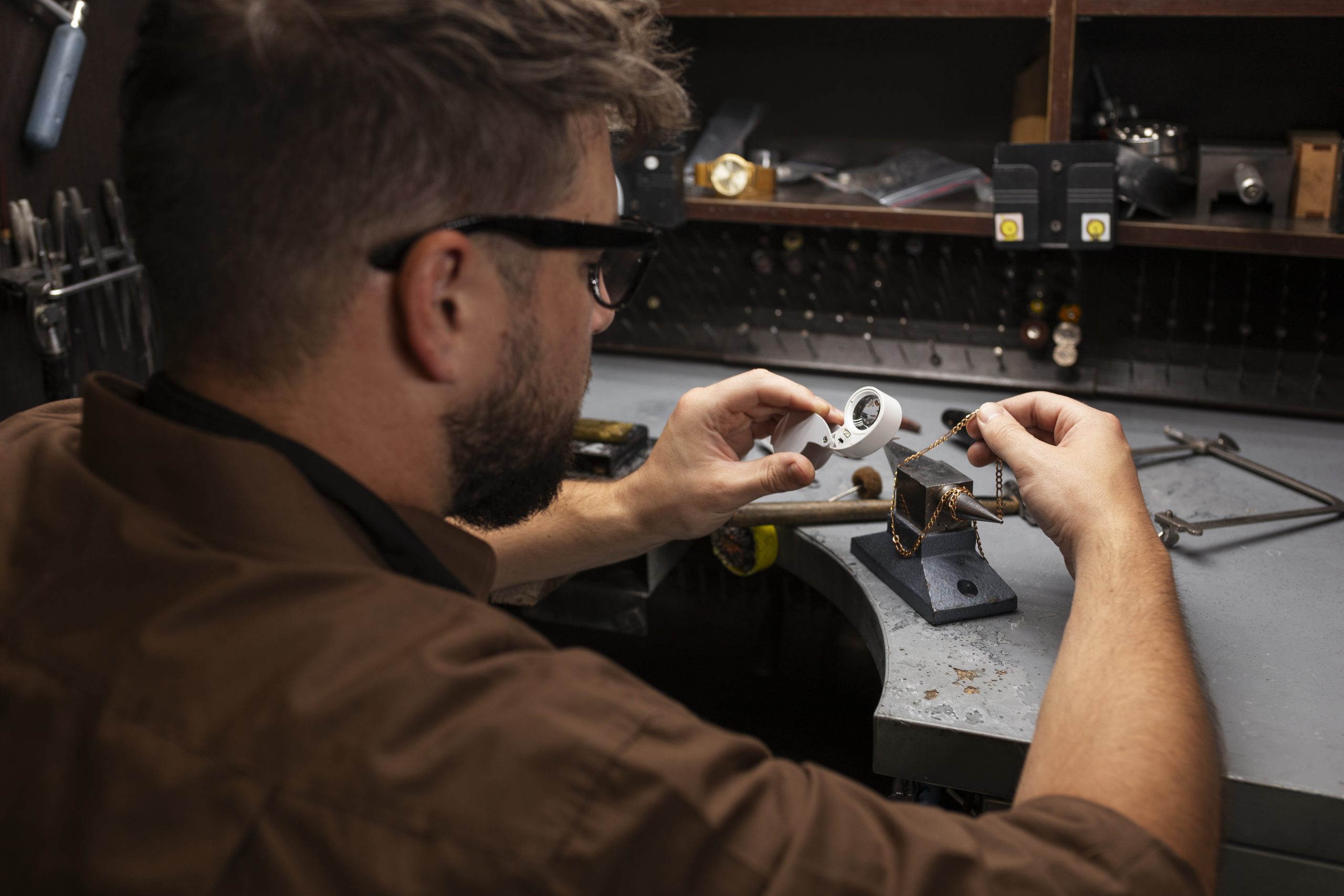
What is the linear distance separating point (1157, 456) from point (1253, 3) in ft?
2.39

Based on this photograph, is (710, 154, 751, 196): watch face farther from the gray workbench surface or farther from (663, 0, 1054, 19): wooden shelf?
the gray workbench surface

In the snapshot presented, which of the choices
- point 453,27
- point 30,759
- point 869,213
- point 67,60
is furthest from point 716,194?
point 30,759

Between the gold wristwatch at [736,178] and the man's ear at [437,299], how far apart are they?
140 centimetres

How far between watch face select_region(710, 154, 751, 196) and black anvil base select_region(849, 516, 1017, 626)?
97 centimetres

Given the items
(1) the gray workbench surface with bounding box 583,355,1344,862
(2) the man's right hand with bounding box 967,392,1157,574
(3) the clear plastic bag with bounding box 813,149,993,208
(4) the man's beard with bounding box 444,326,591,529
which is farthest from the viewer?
(3) the clear plastic bag with bounding box 813,149,993,208

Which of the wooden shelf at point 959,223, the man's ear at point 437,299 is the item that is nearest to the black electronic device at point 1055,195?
the wooden shelf at point 959,223

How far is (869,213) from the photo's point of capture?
6.66ft

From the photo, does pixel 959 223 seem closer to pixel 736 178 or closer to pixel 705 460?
pixel 736 178

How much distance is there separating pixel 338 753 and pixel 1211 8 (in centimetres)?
176

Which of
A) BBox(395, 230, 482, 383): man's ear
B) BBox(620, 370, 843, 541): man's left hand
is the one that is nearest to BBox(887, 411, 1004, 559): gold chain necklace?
BBox(620, 370, 843, 541): man's left hand

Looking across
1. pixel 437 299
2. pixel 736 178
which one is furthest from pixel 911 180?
pixel 437 299

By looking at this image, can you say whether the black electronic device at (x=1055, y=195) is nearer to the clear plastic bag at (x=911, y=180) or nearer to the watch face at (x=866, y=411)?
A: the clear plastic bag at (x=911, y=180)

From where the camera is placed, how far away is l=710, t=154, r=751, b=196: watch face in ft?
7.02

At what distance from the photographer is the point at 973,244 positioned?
220 centimetres
